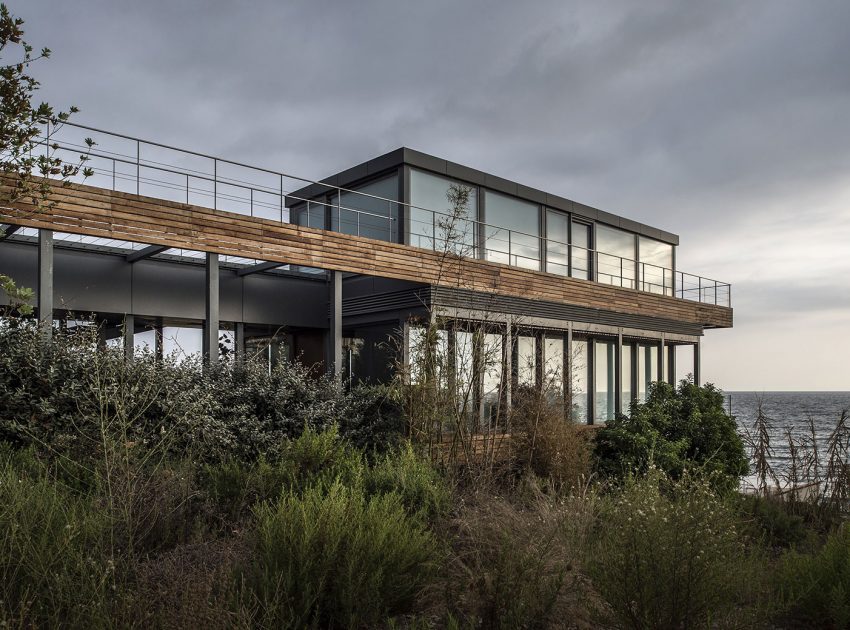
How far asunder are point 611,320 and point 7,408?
1510cm

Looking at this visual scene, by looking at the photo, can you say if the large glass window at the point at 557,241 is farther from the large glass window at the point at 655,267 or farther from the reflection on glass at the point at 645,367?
the reflection on glass at the point at 645,367

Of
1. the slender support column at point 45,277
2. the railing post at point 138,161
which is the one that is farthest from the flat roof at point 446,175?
the slender support column at point 45,277

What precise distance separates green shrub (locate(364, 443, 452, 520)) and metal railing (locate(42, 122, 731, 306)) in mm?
4116

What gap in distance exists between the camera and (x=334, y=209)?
56.6 ft

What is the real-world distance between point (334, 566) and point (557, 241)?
52.6ft

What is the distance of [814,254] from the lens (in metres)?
17.6

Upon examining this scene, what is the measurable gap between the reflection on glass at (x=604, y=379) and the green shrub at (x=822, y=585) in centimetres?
1400

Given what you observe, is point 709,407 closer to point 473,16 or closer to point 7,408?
point 473,16

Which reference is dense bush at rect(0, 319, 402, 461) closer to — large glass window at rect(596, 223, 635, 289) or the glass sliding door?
the glass sliding door

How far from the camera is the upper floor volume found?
15508 mm

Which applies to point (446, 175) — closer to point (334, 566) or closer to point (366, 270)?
point (366, 270)

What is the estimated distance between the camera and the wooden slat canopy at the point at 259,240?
31.6 feet

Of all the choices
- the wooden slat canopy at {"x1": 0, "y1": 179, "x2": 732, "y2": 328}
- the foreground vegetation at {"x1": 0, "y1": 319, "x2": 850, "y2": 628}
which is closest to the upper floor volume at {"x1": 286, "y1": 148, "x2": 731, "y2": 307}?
the wooden slat canopy at {"x1": 0, "y1": 179, "x2": 732, "y2": 328}

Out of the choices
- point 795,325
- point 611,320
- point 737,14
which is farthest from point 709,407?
point 795,325
